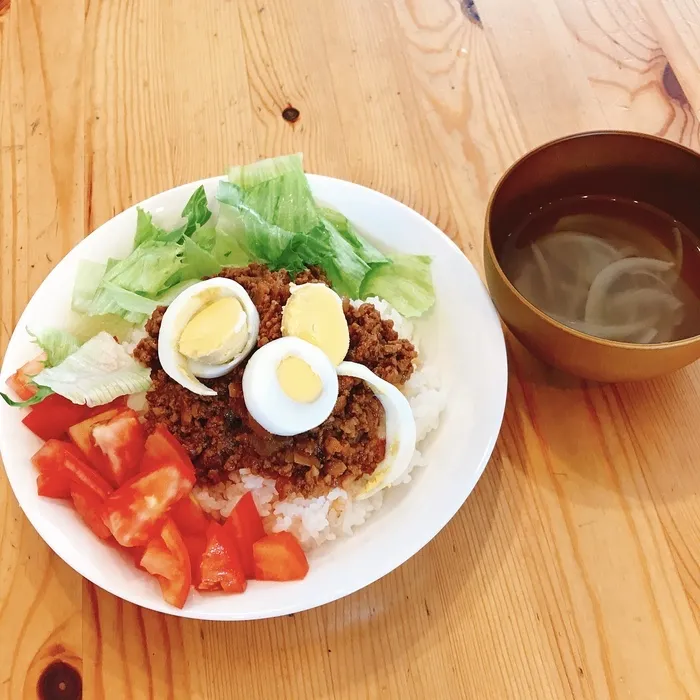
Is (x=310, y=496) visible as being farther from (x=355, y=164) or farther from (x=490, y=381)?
(x=355, y=164)

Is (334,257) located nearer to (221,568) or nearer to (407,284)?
(407,284)

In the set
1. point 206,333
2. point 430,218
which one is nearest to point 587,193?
point 430,218

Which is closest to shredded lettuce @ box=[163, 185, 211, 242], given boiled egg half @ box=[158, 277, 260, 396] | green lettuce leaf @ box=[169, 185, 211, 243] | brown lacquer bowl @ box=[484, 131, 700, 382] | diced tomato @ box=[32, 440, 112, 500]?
green lettuce leaf @ box=[169, 185, 211, 243]

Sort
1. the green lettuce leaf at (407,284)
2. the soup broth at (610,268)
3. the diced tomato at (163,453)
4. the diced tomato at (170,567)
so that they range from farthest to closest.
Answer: the green lettuce leaf at (407,284)
the soup broth at (610,268)
the diced tomato at (163,453)
the diced tomato at (170,567)

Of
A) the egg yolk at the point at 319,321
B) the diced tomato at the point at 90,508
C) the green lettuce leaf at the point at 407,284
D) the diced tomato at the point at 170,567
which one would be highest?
the egg yolk at the point at 319,321

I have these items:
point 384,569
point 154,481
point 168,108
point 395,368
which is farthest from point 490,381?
point 168,108

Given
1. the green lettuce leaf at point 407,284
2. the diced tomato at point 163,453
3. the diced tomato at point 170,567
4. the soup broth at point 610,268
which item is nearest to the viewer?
the diced tomato at point 170,567

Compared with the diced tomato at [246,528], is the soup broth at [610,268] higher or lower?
higher

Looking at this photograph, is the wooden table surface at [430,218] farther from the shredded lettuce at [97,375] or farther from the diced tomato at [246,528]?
the shredded lettuce at [97,375]

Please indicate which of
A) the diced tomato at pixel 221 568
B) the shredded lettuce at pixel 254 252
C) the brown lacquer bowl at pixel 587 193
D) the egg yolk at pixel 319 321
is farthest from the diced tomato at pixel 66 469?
the brown lacquer bowl at pixel 587 193
